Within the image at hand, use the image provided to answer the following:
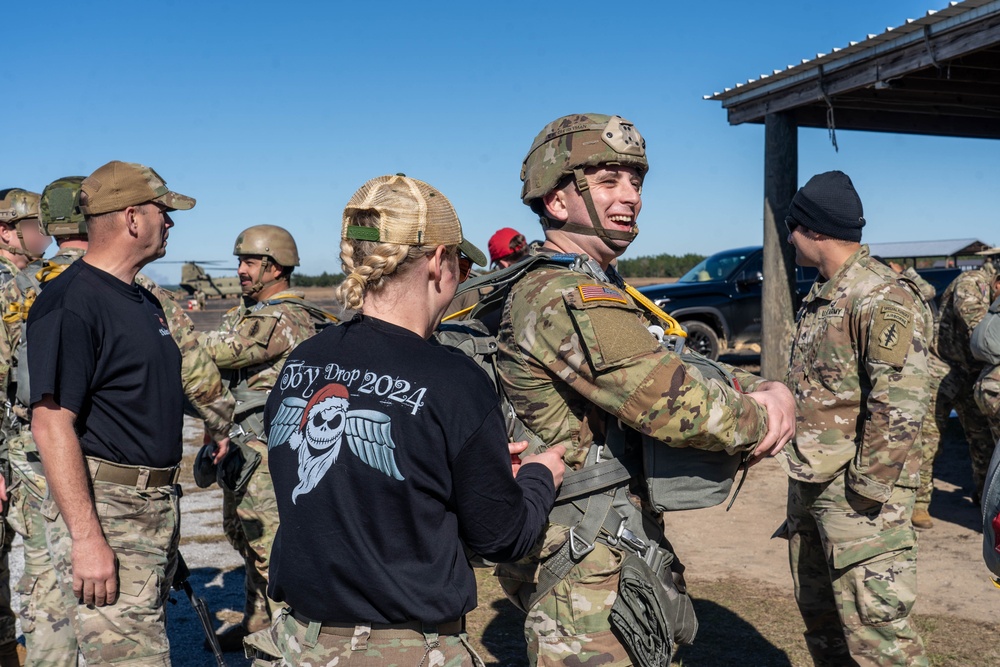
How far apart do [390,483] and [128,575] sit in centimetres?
171

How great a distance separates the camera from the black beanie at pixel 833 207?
3852mm

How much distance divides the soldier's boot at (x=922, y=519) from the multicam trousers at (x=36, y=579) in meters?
6.06

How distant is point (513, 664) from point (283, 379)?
3047 millimetres

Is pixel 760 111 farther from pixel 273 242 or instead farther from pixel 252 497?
pixel 252 497

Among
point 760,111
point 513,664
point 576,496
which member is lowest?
point 513,664

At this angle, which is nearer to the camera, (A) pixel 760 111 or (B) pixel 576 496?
(B) pixel 576 496

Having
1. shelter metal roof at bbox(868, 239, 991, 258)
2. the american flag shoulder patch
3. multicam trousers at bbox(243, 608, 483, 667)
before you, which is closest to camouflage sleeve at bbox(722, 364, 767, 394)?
the american flag shoulder patch

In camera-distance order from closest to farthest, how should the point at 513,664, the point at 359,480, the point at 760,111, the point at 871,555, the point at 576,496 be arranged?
the point at 359,480 → the point at 576,496 → the point at 871,555 → the point at 513,664 → the point at 760,111

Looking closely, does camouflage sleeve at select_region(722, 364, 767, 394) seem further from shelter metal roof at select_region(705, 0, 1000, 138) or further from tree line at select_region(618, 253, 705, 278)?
tree line at select_region(618, 253, 705, 278)

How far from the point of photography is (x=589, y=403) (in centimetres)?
258

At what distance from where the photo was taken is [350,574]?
188 cm

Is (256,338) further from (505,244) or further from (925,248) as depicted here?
(925,248)

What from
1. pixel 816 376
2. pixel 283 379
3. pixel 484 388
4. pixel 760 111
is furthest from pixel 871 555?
pixel 760 111

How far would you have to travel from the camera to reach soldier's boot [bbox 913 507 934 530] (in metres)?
6.86
